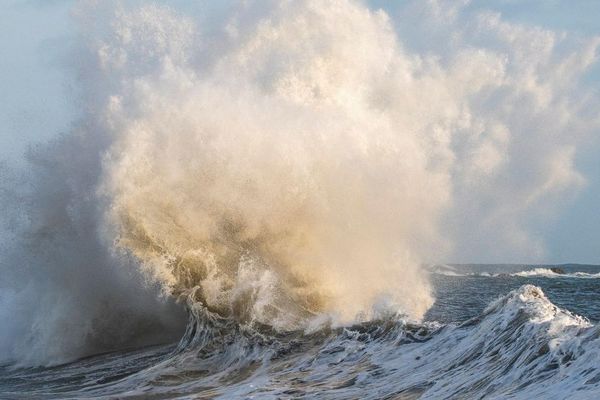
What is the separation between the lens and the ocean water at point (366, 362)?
7395 mm

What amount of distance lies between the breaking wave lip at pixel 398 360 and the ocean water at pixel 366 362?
20mm

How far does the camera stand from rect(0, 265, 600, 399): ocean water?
291 inches

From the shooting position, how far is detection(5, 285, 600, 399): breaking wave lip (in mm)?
7305

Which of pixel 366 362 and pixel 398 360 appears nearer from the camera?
pixel 398 360

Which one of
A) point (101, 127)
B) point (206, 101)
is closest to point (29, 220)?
point (101, 127)

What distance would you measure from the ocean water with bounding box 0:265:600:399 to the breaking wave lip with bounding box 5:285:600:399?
20mm

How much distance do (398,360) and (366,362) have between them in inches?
23.3

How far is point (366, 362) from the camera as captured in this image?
10086mm

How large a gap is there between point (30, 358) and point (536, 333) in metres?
14.2

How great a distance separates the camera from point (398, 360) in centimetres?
969

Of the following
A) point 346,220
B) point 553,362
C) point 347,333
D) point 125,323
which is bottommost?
point 553,362

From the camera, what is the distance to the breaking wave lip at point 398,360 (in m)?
7.30

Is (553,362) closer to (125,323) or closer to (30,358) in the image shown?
(125,323)

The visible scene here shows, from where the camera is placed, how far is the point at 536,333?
8.27m
